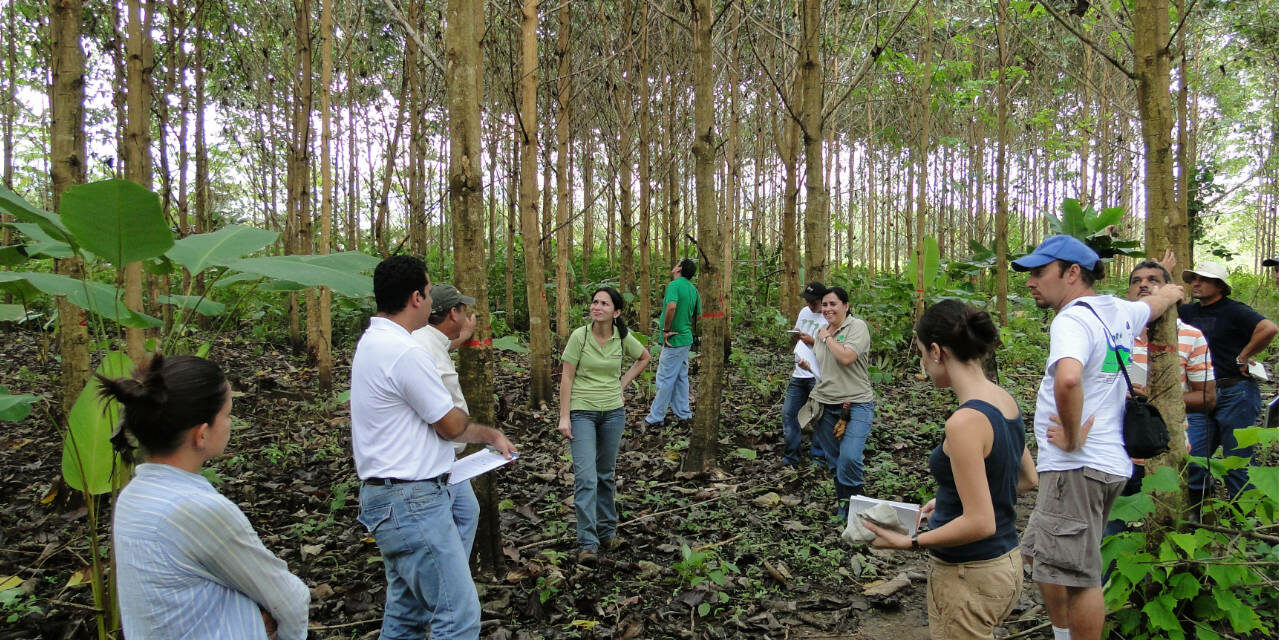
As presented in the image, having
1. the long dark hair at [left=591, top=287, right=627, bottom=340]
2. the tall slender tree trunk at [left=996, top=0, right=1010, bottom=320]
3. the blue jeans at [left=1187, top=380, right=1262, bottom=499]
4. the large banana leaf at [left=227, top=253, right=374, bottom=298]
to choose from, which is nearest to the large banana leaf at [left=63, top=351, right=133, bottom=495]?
the large banana leaf at [left=227, top=253, right=374, bottom=298]

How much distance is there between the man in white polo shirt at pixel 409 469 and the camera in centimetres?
252

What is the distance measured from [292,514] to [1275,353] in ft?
50.4

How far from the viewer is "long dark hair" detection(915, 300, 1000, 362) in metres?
2.21

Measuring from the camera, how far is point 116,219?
91.0 inches

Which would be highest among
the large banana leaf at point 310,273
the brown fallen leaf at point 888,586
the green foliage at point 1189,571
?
the large banana leaf at point 310,273

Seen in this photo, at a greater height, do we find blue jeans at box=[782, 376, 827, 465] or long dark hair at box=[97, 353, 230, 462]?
long dark hair at box=[97, 353, 230, 462]

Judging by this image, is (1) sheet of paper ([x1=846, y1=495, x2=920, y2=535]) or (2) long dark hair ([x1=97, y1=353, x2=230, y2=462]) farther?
(1) sheet of paper ([x1=846, y1=495, x2=920, y2=535])

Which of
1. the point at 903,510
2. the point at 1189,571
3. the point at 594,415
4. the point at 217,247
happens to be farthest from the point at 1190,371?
the point at 217,247

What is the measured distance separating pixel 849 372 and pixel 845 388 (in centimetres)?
13

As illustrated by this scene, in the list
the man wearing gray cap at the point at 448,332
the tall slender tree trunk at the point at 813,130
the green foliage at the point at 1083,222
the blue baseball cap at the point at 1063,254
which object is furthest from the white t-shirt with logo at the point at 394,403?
the green foliage at the point at 1083,222

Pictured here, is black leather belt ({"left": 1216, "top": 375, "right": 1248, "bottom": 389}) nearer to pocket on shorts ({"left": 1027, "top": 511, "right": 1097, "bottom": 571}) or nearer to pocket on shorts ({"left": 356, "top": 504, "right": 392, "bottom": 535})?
pocket on shorts ({"left": 1027, "top": 511, "right": 1097, "bottom": 571})

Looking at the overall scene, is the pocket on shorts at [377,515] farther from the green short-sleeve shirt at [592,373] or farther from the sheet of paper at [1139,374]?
the sheet of paper at [1139,374]

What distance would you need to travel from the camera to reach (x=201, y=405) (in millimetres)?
1638

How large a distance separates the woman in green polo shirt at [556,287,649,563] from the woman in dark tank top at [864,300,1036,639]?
2339 mm
